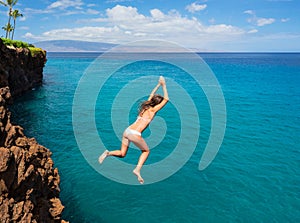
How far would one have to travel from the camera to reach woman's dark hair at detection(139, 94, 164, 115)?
8.90m

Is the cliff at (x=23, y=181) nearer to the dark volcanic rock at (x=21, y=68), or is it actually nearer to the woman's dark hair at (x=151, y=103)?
the woman's dark hair at (x=151, y=103)

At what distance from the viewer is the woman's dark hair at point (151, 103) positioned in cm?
890

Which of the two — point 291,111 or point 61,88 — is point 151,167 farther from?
point 61,88

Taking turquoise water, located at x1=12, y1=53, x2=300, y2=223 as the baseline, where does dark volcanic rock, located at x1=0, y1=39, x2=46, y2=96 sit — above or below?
above

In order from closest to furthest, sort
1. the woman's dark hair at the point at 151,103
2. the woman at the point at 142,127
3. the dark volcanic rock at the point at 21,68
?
the woman at the point at 142,127 → the woman's dark hair at the point at 151,103 → the dark volcanic rock at the point at 21,68

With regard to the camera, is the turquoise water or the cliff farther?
the turquoise water

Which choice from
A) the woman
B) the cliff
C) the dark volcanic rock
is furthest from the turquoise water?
the woman

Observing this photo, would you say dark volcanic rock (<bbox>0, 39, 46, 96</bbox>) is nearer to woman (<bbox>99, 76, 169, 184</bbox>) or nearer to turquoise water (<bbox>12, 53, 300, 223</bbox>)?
turquoise water (<bbox>12, 53, 300, 223</bbox>)

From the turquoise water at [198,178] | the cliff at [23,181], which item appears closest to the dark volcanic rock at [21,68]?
the turquoise water at [198,178]

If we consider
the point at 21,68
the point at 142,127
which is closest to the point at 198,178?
the point at 142,127

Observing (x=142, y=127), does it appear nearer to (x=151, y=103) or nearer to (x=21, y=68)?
(x=151, y=103)

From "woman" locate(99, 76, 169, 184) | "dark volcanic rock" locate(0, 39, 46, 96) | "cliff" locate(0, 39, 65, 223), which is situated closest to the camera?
"woman" locate(99, 76, 169, 184)

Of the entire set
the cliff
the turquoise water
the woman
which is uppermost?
the woman

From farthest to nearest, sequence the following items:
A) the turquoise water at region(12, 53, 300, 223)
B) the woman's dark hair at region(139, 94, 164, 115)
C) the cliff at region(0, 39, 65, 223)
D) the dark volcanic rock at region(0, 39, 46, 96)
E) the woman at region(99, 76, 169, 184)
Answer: the dark volcanic rock at region(0, 39, 46, 96) < the turquoise water at region(12, 53, 300, 223) < the cliff at region(0, 39, 65, 223) < the woman's dark hair at region(139, 94, 164, 115) < the woman at region(99, 76, 169, 184)
